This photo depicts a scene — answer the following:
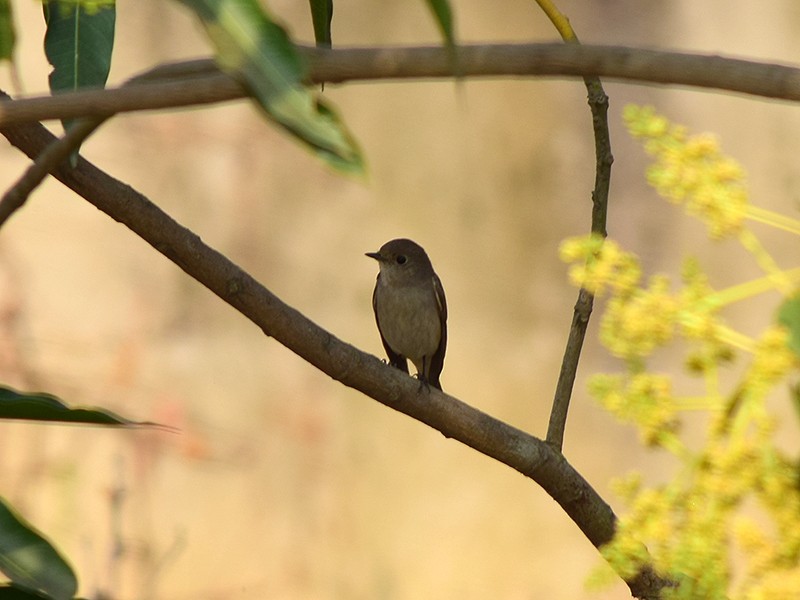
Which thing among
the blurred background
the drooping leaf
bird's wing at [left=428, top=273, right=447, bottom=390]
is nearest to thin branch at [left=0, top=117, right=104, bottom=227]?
the drooping leaf

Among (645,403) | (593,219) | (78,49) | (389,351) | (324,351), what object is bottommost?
(645,403)

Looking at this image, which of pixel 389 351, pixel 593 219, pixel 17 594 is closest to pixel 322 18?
pixel 593 219

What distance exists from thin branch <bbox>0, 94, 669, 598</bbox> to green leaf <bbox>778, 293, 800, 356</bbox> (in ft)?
3.20

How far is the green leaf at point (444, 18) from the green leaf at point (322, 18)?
0.75m

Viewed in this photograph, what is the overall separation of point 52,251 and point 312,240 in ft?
3.12

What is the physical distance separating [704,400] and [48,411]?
0.95 metres

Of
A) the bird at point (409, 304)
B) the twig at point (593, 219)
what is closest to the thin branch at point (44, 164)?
the twig at point (593, 219)

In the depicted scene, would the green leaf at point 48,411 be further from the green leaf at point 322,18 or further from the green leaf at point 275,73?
the green leaf at point 275,73

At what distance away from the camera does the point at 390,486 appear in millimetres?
4586

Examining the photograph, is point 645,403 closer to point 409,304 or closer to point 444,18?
point 444,18

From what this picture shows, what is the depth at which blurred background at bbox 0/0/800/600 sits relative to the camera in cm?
443

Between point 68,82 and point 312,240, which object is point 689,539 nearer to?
point 68,82

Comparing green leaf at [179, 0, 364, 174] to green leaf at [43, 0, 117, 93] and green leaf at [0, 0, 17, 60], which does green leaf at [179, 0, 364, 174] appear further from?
green leaf at [43, 0, 117, 93]

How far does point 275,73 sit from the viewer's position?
773mm
